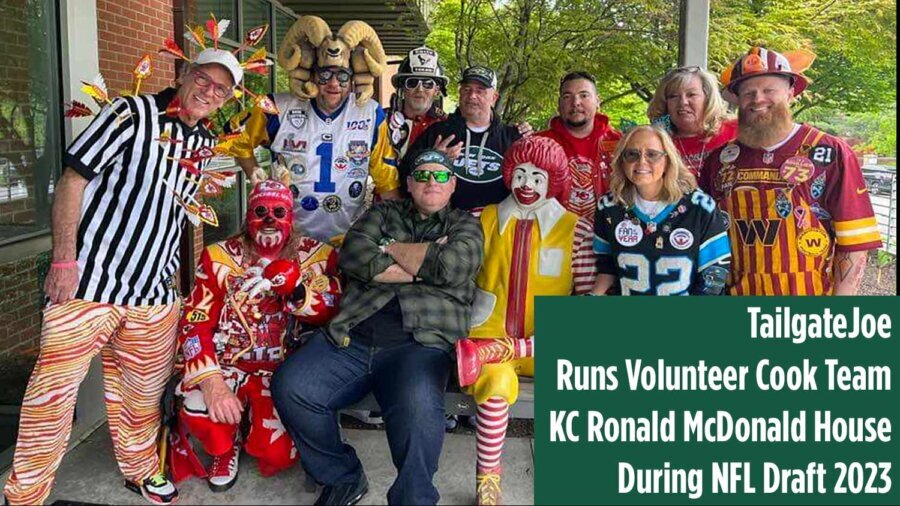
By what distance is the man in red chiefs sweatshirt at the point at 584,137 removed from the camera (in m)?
3.74

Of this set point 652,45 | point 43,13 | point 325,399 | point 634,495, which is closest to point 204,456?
point 325,399

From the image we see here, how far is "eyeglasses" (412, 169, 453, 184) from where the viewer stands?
317 cm

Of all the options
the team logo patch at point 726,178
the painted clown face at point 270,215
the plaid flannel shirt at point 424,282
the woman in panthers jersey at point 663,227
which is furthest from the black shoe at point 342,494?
the team logo patch at point 726,178

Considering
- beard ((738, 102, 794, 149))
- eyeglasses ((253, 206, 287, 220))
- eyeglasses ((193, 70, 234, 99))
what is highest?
eyeglasses ((193, 70, 234, 99))

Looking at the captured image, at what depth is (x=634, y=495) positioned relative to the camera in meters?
2.60

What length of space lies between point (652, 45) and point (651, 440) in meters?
7.19

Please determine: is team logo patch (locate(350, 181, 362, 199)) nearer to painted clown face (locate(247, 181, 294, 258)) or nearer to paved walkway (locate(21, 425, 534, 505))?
painted clown face (locate(247, 181, 294, 258))

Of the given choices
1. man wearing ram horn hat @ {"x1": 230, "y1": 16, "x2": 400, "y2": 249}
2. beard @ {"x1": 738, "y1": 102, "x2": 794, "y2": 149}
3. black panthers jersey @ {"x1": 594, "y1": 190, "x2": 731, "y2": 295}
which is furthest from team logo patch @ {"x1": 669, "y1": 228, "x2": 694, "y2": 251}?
man wearing ram horn hat @ {"x1": 230, "y1": 16, "x2": 400, "y2": 249}

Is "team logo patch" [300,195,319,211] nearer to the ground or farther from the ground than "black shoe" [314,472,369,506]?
farther from the ground

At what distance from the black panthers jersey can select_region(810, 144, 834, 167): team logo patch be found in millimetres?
428

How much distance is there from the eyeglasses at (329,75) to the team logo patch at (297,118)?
6.9 inches

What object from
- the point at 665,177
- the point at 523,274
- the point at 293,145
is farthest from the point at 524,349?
the point at 293,145

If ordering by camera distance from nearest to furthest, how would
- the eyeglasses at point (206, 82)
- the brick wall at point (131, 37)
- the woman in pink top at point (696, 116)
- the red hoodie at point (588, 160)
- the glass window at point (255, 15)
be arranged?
the eyeglasses at point (206, 82) < the woman in pink top at point (696, 116) < the red hoodie at point (588, 160) < the brick wall at point (131, 37) < the glass window at point (255, 15)

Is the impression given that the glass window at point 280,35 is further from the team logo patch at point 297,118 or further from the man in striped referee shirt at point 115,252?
the man in striped referee shirt at point 115,252
